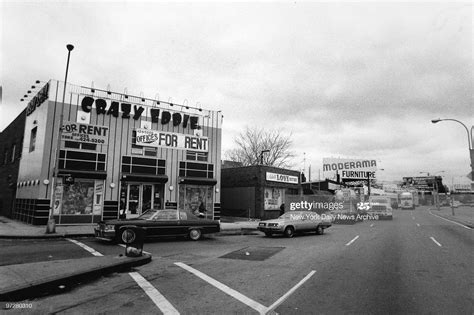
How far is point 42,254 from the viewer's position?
10.1m

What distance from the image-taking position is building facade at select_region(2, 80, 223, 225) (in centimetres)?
1840

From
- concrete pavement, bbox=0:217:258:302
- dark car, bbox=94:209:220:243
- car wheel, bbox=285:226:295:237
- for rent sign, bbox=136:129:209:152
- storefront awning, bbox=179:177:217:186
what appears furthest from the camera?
storefront awning, bbox=179:177:217:186

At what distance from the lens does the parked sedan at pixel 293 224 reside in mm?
16797

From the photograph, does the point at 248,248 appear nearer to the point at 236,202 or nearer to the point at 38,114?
the point at 38,114

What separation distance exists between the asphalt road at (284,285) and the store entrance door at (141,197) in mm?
9348

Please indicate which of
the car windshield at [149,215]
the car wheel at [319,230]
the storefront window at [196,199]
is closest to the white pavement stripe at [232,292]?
the car windshield at [149,215]

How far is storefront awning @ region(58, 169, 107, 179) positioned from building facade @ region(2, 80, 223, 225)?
25 mm

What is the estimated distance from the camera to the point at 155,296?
5.99 metres

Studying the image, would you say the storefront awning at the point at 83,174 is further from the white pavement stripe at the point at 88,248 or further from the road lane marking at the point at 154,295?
the road lane marking at the point at 154,295

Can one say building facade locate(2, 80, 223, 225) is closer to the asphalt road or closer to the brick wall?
the brick wall

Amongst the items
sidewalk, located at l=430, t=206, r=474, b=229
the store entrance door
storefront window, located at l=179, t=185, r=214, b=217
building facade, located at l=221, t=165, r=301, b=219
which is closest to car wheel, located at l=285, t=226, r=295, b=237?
storefront window, located at l=179, t=185, r=214, b=217

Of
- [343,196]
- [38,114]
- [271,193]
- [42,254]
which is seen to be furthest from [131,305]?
[343,196]

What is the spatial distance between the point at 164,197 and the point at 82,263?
13.4 metres

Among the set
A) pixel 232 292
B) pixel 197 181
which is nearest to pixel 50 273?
pixel 232 292
